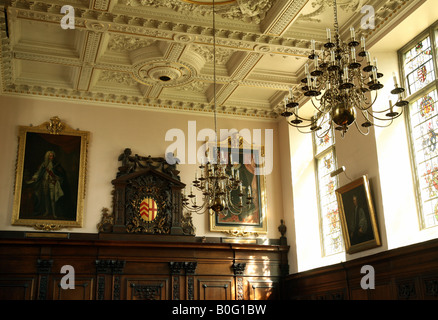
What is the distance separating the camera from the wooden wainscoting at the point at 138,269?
10.5 metres

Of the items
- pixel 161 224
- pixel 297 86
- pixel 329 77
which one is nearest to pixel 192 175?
pixel 161 224

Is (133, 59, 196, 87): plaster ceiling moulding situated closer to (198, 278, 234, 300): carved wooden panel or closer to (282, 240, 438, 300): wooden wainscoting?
(198, 278, 234, 300): carved wooden panel

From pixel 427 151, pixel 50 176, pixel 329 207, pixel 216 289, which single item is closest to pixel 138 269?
pixel 216 289

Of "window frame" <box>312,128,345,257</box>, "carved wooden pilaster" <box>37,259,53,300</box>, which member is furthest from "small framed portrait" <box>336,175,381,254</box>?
"carved wooden pilaster" <box>37,259,53,300</box>

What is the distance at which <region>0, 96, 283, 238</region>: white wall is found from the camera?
36.9 feet

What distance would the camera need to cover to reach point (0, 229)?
10.6 metres

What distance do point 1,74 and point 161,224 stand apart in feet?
15.6

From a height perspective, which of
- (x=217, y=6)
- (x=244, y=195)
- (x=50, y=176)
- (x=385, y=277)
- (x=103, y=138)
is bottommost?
(x=385, y=277)

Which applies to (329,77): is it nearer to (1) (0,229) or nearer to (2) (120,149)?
(2) (120,149)

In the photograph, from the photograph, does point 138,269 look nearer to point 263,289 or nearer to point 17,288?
point 17,288

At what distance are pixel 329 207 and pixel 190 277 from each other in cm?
355

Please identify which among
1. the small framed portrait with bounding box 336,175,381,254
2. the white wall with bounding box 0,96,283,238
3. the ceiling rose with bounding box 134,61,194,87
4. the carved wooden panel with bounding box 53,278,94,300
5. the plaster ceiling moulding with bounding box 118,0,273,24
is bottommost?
the carved wooden panel with bounding box 53,278,94,300

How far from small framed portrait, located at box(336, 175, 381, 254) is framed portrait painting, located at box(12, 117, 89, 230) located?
5624 mm

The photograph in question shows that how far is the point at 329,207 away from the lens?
38.7 ft
